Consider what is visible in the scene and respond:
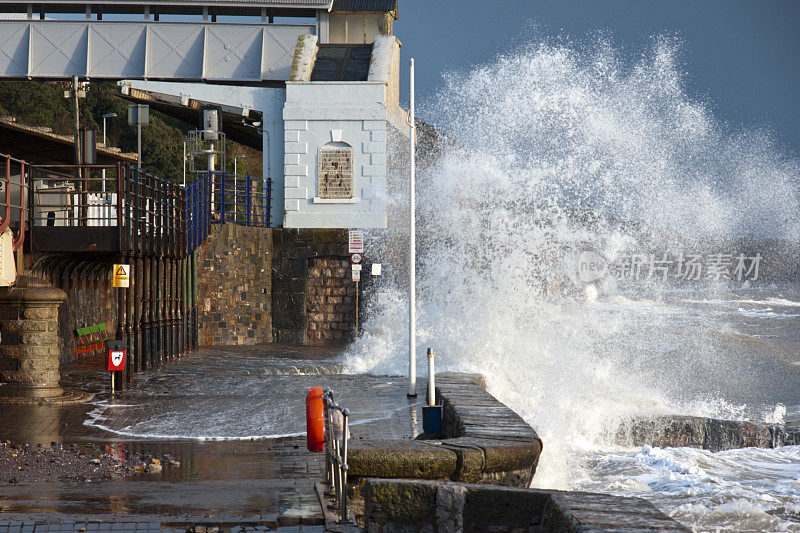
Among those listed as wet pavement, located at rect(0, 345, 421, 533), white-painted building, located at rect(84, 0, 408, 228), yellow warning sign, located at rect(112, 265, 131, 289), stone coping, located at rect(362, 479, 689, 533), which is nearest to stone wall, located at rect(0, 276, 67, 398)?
wet pavement, located at rect(0, 345, 421, 533)

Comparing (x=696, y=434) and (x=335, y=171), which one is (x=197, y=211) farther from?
(x=696, y=434)

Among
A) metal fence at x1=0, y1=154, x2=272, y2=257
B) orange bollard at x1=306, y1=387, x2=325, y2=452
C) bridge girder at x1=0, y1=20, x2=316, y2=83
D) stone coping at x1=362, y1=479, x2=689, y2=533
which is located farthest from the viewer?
bridge girder at x1=0, y1=20, x2=316, y2=83

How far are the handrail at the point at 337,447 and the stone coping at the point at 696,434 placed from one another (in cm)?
682

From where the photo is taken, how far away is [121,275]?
540 inches

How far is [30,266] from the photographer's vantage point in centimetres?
1354

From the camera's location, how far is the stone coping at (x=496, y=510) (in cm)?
431

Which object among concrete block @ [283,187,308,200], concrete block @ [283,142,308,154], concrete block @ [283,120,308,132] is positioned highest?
concrete block @ [283,120,308,132]

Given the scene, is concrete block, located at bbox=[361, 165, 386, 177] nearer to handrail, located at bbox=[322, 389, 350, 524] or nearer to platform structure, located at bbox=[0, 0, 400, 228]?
platform structure, located at bbox=[0, 0, 400, 228]

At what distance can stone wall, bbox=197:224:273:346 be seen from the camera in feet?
74.2

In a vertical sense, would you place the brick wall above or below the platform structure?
below

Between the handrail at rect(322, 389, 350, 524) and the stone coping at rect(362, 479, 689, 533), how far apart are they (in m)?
0.36

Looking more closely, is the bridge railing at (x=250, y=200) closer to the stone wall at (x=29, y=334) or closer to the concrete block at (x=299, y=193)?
the concrete block at (x=299, y=193)

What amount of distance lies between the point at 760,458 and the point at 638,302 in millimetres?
57091

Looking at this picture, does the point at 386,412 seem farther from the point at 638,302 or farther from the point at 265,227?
the point at 638,302
